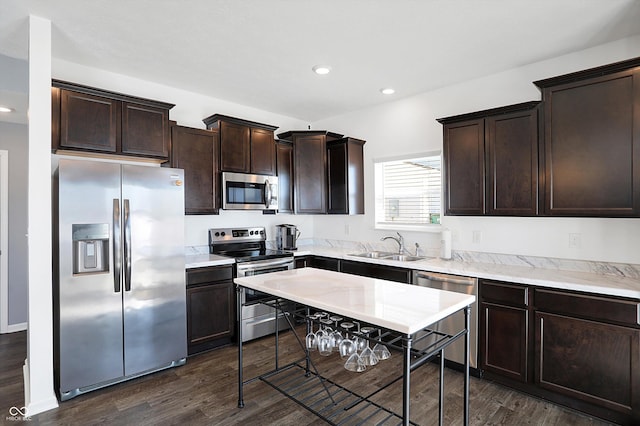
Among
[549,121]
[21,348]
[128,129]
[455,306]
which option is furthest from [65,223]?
[549,121]

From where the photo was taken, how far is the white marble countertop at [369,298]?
1674mm

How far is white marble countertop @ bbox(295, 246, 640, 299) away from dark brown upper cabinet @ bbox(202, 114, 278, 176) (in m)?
1.84

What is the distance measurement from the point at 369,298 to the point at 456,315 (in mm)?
1448

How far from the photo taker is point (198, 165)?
12.3ft

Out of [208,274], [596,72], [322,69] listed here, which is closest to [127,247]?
[208,274]

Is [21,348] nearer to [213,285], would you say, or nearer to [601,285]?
[213,285]

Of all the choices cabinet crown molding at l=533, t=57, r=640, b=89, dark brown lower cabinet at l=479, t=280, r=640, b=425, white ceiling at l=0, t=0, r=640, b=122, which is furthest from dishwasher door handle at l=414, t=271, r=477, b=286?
white ceiling at l=0, t=0, r=640, b=122

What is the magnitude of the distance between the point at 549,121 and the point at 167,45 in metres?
3.15

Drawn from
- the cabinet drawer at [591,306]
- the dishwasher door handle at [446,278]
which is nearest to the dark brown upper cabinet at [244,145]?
the dishwasher door handle at [446,278]

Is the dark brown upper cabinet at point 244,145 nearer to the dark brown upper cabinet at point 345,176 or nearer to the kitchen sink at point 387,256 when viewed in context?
the dark brown upper cabinet at point 345,176

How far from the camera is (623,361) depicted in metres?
2.29

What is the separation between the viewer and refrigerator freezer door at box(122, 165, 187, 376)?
114 inches

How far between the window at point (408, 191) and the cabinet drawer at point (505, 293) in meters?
1.20

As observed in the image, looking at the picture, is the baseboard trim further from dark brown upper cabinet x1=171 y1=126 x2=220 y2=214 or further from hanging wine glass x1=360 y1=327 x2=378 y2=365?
hanging wine glass x1=360 y1=327 x2=378 y2=365
